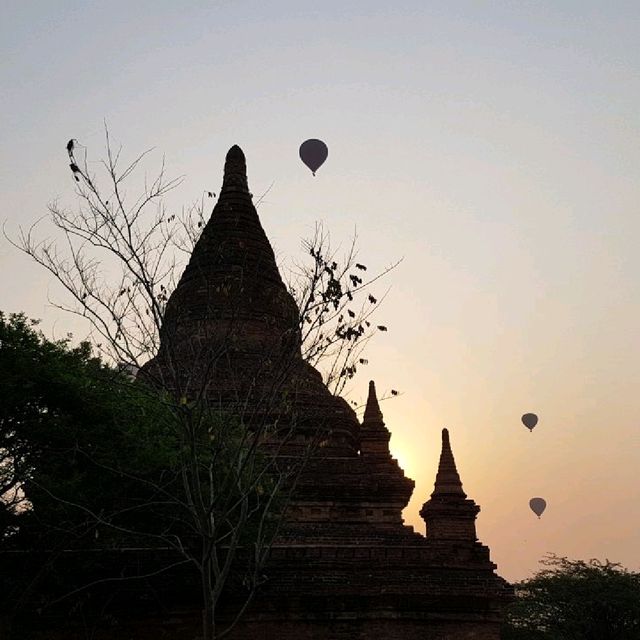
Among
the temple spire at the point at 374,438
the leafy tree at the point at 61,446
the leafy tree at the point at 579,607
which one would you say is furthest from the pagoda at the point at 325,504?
the leafy tree at the point at 579,607

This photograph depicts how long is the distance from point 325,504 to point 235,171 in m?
15.5

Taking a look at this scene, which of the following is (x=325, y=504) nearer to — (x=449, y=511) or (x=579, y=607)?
(x=449, y=511)

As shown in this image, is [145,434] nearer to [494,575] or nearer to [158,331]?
[158,331]

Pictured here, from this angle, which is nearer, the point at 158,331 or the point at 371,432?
the point at 158,331

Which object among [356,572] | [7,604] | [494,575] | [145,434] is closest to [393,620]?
[356,572]

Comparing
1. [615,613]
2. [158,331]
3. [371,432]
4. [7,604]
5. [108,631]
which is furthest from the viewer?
[615,613]

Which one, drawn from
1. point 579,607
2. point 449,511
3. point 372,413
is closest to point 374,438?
point 372,413

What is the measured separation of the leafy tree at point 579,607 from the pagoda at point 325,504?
20.6 m

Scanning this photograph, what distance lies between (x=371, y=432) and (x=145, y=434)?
11.0m

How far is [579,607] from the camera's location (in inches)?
1790

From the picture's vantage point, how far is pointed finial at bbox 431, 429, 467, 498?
1147 inches

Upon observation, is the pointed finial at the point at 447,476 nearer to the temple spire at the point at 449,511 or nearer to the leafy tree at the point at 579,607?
the temple spire at the point at 449,511

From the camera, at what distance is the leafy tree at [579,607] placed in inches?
1751

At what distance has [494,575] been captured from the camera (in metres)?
19.0
